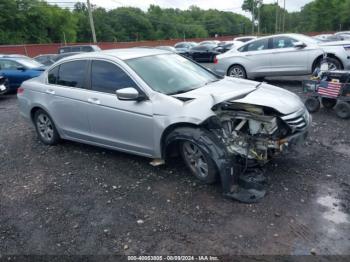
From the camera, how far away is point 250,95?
4133mm

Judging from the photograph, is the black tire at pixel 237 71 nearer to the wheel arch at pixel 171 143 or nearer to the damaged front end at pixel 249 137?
the damaged front end at pixel 249 137

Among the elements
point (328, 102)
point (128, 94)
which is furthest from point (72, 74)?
point (328, 102)

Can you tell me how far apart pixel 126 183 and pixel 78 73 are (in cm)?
201

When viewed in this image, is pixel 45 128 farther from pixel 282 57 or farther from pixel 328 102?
pixel 282 57

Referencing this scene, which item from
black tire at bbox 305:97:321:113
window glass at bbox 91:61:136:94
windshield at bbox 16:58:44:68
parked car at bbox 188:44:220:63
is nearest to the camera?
window glass at bbox 91:61:136:94

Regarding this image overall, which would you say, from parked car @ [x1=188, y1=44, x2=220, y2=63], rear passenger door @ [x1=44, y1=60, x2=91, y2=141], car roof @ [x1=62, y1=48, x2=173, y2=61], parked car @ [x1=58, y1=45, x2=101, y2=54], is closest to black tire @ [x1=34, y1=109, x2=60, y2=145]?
rear passenger door @ [x1=44, y1=60, x2=91, y2=141]

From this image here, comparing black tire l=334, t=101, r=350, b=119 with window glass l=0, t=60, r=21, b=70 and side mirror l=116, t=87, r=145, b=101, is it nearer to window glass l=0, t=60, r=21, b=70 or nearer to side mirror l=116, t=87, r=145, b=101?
side mirror l=116, t=87, r=145, b=101

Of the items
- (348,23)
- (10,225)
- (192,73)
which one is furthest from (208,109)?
(348,23)

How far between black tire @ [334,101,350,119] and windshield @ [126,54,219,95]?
3.01 m

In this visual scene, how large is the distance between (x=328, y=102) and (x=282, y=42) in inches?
145

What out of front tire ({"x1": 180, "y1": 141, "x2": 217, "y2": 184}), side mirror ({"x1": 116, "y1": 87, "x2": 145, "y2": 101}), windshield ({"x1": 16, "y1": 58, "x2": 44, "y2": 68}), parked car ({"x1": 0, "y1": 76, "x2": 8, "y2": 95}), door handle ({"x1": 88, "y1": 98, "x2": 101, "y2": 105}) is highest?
windshield ({"x1": 16, "y1": 58, "x2": 44, "y2": 68})

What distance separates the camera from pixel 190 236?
3.24 m

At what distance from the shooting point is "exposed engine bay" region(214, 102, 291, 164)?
3855mm

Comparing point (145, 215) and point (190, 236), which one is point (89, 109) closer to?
point (145, 215)
